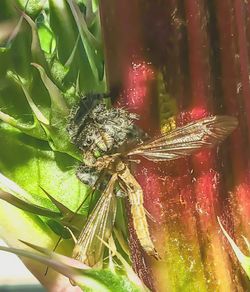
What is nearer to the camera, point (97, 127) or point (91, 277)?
point (91, 277)

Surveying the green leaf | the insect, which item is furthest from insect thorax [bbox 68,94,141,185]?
the green leaf

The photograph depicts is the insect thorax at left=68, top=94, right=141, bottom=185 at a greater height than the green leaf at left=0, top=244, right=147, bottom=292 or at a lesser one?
greater

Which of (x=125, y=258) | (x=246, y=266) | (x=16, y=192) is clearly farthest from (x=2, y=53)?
(x=246, y=266)

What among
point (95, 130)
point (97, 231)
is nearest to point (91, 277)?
point (97, 231)

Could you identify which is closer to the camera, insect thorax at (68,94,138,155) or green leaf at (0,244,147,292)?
green leaf at (0,244,147,292)

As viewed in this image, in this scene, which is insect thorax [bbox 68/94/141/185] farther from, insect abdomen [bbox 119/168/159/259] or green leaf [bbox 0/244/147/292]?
green leaf [bbox 0/244/147/292]

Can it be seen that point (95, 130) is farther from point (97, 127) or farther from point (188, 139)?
point (188, 139)

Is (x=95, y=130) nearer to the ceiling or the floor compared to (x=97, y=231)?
nearer to the ceiling
